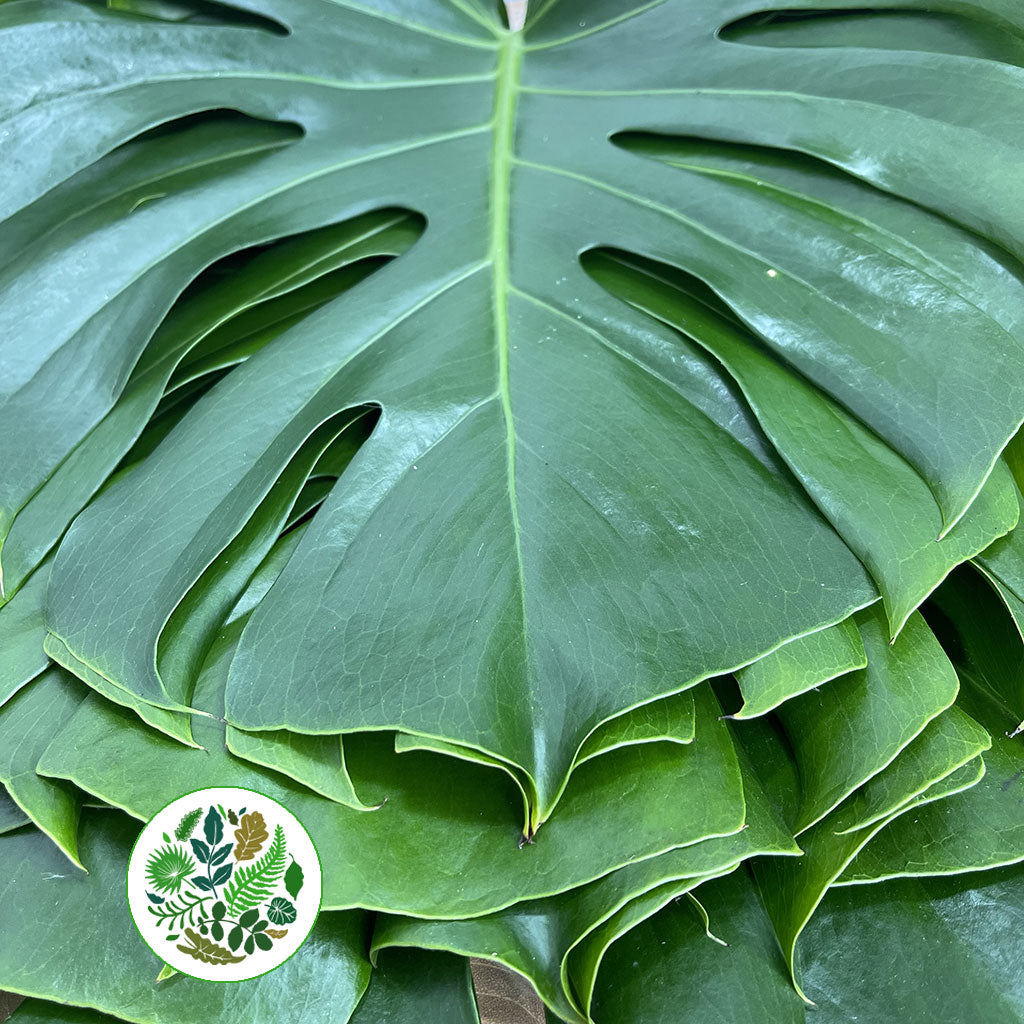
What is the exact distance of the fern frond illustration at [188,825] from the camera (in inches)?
24.5

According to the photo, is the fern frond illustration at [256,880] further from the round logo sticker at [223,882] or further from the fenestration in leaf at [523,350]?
the fenestration in leaf at [523,350]

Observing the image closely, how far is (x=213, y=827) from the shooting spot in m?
0.62

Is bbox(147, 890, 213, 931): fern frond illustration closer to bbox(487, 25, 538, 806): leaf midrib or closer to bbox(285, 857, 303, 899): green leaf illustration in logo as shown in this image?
bbox(285, 857, 303, 899): green leaf illustration in logo

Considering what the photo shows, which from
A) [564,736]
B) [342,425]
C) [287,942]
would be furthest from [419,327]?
[287,942]

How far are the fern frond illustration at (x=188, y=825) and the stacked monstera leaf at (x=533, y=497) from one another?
2 centimetres

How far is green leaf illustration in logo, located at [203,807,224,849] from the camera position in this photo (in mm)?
621

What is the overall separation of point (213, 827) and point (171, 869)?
44 millimetres

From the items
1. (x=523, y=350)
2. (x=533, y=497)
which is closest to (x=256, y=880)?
(x=533, y=497)

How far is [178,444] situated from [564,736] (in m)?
0.39

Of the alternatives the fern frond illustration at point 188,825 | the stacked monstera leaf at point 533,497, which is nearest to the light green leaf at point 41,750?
the stacked monstera leaf at point 533,497

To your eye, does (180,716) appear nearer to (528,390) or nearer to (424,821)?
(424,821)

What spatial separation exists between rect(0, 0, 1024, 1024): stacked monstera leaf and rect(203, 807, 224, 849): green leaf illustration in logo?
27 millimetres

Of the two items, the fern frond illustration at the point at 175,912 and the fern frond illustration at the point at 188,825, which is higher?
the fern frond illustration at the point at 188,825

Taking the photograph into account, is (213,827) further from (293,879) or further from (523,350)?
(523,350)
